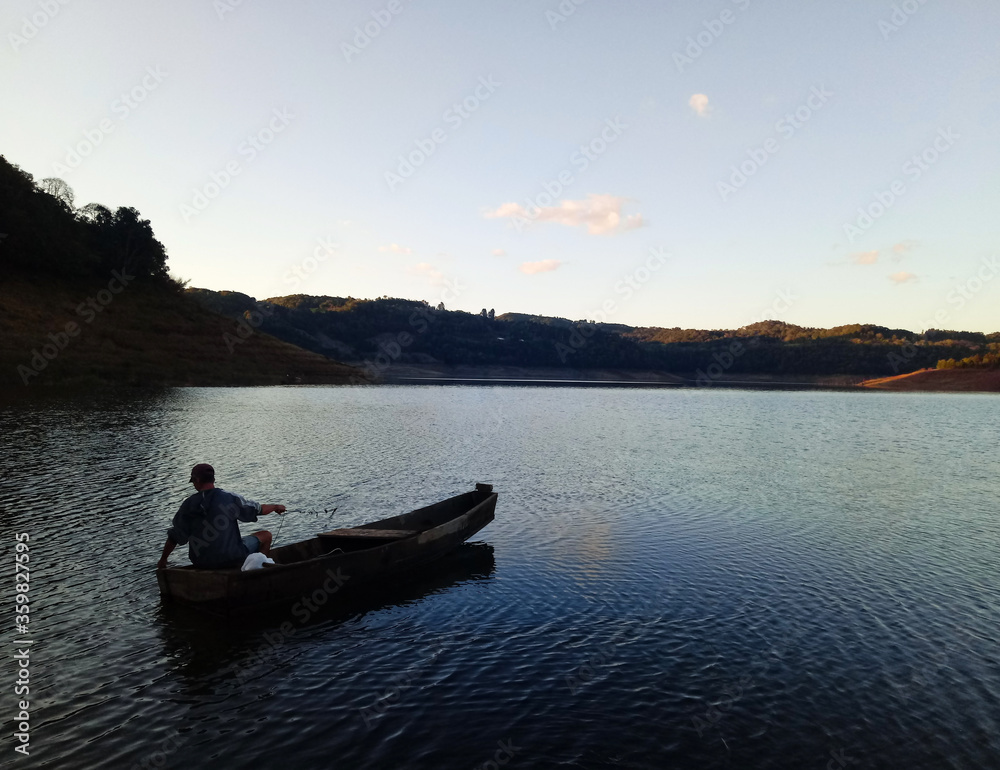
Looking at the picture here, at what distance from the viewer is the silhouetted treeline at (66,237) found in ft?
288

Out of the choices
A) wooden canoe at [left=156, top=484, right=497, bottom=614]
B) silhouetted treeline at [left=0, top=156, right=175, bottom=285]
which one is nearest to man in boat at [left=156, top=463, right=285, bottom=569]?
wooden canoe at [left=156, top=484, right=497, bottom=614]

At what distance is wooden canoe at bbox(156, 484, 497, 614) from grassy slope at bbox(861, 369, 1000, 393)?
207202mm

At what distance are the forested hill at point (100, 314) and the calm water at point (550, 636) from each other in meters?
54.4

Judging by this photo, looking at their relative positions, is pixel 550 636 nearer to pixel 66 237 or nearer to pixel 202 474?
pixel 202 474

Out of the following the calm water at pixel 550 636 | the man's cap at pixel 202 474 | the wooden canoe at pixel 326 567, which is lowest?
the calm water at pixel 550 636

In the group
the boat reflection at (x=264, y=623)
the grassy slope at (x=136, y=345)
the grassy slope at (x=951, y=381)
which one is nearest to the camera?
the boat reflection at (x=264, y=623)

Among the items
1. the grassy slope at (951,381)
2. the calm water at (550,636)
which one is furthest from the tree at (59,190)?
the grassy slope at (951,381)

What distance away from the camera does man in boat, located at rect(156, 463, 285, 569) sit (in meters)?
13.0

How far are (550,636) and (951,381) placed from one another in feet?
712

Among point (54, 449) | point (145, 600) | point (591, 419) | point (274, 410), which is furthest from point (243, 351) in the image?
point (145, 600)

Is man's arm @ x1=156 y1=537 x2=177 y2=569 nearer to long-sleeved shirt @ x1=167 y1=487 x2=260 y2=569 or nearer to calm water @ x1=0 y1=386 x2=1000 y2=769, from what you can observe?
long-sleeved shirt @ x1=167 y1=487 x2=260 y2=569

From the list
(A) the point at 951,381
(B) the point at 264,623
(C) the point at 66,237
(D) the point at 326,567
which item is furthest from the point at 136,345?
(A) the point at 951,381

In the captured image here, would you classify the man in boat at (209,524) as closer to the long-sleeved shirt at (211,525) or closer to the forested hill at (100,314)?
the long-sleeved shirt at (211,525)

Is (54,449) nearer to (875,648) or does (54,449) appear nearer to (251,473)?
(251,473)
